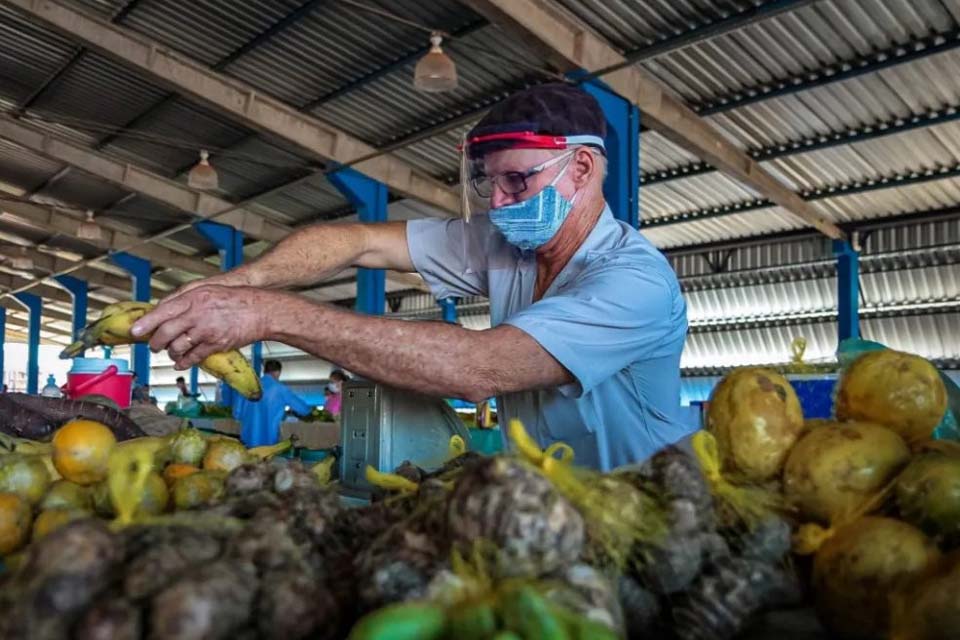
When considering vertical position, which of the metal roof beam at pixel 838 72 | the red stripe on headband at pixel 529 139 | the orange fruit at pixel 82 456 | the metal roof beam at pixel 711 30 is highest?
the metal roof beam at pixel 711 30

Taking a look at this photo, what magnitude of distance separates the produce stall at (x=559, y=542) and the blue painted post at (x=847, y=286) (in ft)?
36.1

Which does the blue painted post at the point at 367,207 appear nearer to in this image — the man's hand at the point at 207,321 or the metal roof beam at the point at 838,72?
the metal roof beam at the point at 838,72

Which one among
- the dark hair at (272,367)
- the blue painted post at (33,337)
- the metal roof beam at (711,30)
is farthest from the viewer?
the blue painted post at (33,337)

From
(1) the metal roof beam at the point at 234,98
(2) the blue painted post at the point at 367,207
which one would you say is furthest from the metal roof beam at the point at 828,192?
(2) the blue painted post at the point at 367,207

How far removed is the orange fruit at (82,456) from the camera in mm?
1521

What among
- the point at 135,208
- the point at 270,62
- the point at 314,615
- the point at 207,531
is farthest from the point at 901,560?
the point at 135,208

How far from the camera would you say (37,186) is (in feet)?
54.3

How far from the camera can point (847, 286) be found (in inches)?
463

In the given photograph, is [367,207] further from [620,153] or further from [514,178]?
[514,178]

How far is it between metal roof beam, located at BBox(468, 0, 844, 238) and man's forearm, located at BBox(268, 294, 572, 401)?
5.50 metres

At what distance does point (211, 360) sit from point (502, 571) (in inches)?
74.6

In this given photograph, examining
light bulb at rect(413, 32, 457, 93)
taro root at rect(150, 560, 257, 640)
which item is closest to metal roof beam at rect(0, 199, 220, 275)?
light bulb at rect(413, 32, 457, 93)

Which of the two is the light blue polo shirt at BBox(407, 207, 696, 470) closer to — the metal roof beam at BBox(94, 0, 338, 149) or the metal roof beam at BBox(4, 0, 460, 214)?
the metal roof beam at BBox(94, 0, 338, 149)

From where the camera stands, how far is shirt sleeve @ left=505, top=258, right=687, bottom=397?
5.70 ft
